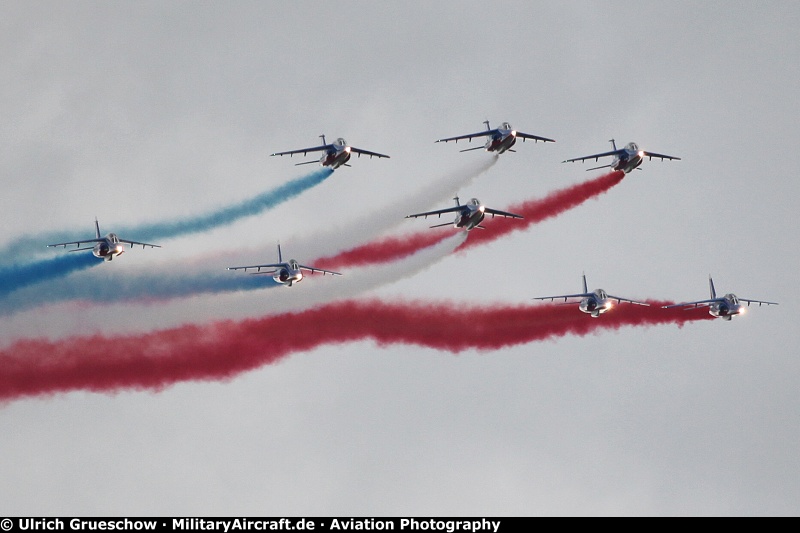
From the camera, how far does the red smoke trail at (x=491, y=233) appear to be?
403 ft

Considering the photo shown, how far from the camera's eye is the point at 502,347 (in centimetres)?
11894

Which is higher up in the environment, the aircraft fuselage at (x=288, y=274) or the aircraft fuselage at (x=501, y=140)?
the aircraft fuselage at (x=501, y=140)

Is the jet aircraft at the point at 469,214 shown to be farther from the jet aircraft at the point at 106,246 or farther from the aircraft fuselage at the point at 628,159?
the jet aircraft at the point at 106,246

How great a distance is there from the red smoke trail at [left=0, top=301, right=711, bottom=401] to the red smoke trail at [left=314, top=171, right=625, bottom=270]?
4.31 metres

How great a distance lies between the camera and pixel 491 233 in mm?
125500

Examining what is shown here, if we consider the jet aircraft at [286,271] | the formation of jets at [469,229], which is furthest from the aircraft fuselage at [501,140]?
the jet aircraft at [286,271]

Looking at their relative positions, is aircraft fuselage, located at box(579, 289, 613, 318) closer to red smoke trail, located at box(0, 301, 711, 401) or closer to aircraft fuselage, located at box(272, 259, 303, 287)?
red smoke trail, located at box(0, 301, 711, 401)

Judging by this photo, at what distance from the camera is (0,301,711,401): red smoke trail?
10738 centimetres

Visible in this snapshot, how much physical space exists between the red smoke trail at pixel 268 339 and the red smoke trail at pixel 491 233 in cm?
431

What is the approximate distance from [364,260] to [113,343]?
19978 millimetres

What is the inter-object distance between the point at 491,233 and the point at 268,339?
19.6m
